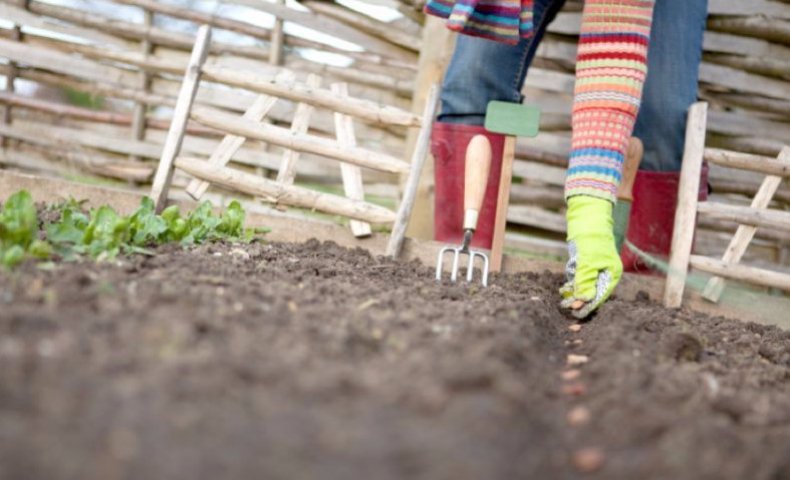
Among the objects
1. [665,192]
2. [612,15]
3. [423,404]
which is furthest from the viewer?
[665,192]

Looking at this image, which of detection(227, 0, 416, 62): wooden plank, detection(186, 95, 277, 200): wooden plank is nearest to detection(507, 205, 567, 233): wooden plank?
detection(227, 0, 416, 62): wooden plank

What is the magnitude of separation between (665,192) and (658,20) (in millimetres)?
560

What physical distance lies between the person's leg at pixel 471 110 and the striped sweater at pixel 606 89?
1.47 feet

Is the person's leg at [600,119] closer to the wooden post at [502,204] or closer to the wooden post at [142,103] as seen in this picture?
the wooden post at [502,204]

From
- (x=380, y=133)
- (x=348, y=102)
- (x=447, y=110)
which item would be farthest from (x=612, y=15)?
(x=380, y=133)

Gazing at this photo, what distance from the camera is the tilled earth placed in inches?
30.8

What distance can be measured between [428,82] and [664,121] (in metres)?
1.10

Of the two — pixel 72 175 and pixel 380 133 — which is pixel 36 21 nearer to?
pixel 72 175

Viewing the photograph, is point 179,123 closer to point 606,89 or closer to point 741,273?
point 606,89

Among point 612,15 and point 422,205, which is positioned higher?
point 612,15

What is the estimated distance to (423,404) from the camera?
2.97ft

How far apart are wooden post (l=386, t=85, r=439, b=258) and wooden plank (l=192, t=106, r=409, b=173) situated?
0.24ft

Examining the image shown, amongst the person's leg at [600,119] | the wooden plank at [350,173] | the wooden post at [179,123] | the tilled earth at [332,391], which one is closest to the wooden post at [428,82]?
the wooden plank at [350,173]

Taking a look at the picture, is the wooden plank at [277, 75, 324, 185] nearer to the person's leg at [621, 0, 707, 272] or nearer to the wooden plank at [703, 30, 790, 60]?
the person's leg at [621, 0, 707, 272]
